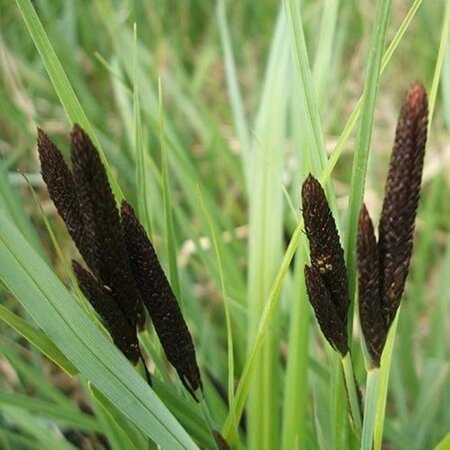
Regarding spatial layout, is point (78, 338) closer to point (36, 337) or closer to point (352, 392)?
point (36, 337)

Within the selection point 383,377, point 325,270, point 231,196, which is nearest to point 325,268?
point 325,270

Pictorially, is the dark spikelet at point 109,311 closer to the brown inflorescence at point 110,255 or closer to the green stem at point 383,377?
the brown inflorescence at point 110,255

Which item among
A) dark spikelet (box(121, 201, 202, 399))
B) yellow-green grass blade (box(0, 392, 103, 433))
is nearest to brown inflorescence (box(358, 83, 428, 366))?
dark spikelet (box(121, 201, 202, 399))

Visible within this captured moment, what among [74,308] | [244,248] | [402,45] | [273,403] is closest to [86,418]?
[273,403]

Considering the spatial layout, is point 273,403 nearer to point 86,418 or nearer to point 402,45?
→ point 86,418

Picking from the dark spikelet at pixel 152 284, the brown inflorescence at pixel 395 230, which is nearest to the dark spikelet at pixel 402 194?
the brown inflorescence at pixel 395 230

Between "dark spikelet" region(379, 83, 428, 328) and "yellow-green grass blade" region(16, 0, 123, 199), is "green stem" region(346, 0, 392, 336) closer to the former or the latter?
"dark spikelet" region(379, 83, 428, 328)
